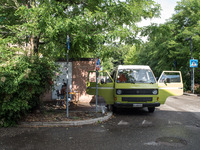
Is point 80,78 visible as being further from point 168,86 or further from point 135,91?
point 168,86

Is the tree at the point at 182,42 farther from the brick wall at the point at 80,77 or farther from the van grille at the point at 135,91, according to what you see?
the van grille at the point at 135,91

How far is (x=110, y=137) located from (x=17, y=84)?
3358 millimetres

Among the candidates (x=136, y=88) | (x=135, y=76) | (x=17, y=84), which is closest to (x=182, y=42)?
(x=135, y=76)

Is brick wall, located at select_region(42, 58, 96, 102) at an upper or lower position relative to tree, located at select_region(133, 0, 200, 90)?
lower

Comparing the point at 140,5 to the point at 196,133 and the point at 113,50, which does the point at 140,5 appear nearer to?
the point at 113,50

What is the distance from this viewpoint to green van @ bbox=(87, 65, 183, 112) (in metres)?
9.26

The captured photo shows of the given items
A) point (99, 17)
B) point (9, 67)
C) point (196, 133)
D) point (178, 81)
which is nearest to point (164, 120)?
point (196, 133)

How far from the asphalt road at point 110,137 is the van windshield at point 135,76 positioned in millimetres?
2373

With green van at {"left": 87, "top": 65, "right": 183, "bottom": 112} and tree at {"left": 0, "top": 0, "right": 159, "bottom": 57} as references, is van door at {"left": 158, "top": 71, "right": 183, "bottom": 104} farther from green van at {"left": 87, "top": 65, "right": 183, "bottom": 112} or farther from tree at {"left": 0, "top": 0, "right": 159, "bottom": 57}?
tree at {"left": 0, "top": 0, "right": 159, "bottom": 57}

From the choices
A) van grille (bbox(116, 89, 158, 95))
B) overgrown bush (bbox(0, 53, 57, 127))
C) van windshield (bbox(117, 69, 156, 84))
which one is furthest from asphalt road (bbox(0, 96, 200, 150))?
van windshield (bbox(117, 69, 156, 84))

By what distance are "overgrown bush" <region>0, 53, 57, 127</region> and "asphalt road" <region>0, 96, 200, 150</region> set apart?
1.94 feet

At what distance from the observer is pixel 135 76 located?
9898 millimetres

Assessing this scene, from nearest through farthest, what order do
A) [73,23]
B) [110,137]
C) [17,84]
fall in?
[110,137]
[17,84]
[73,23]

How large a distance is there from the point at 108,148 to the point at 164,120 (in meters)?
4.12
